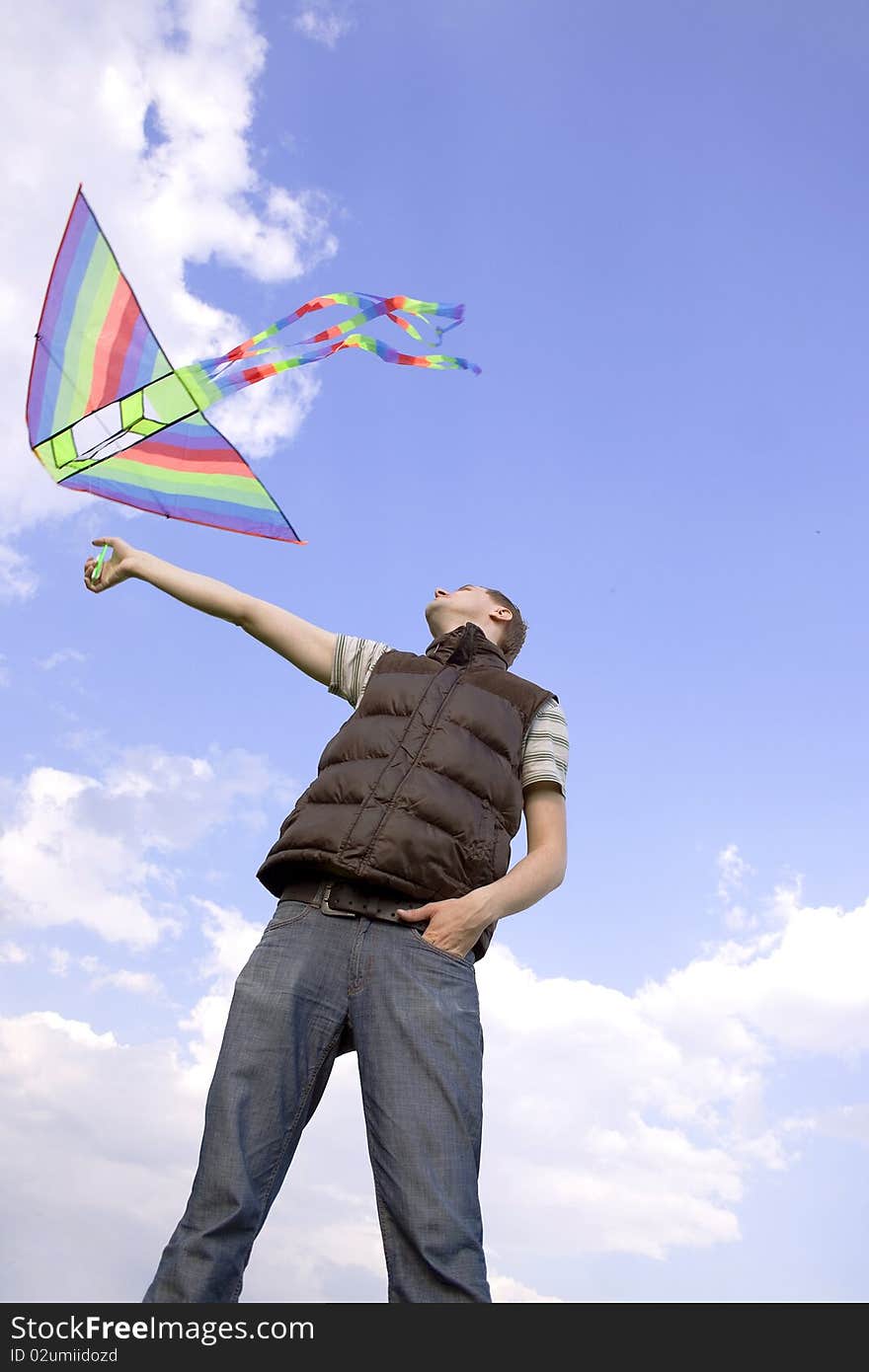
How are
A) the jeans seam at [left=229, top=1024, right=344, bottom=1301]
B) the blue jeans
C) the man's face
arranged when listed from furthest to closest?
the man's face, the jeans seam at [left=229, top=1024, right=344, bottom=1301], the blue jeans

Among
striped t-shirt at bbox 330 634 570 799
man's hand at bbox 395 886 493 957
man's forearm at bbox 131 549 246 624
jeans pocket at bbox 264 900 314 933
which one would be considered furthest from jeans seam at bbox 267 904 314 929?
man's forearm at bbox 131 549 246 624

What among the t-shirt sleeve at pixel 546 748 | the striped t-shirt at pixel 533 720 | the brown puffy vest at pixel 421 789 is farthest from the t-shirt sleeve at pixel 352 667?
the t-shirt sleeve at pixel 546 748

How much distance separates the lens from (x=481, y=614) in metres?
3.56

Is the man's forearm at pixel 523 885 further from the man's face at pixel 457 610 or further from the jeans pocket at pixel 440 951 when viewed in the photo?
the man's face at pixel 457 610

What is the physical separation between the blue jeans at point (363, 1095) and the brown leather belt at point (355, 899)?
0.07 ft

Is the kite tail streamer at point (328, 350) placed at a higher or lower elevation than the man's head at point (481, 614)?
higher

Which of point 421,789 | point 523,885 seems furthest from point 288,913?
point 523,885

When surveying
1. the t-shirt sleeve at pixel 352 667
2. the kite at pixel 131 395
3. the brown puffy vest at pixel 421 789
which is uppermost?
the kite at pixel 131 395

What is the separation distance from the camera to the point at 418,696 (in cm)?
295

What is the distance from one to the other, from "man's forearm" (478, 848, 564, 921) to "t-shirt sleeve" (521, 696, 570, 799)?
0.73ft

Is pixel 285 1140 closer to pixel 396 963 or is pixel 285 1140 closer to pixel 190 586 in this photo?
pixel 396 963

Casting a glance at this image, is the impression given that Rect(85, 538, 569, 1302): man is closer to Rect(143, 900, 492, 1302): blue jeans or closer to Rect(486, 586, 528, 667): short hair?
Rect(143, 900, 492, 1302): blue jeans

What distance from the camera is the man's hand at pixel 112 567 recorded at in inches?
128

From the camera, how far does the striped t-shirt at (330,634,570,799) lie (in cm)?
304
